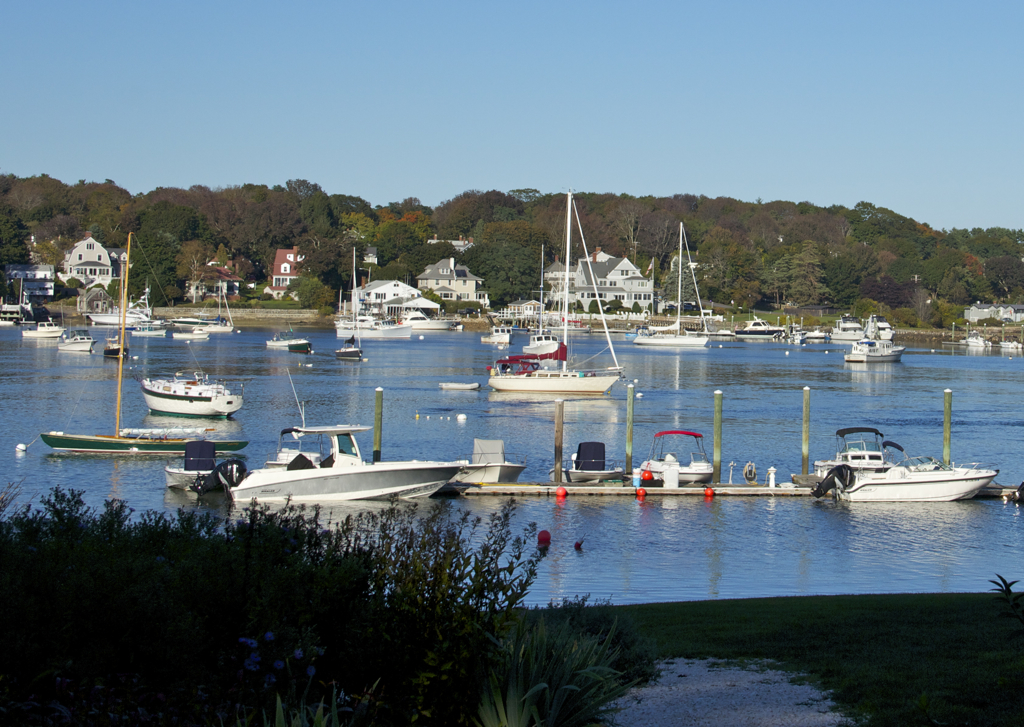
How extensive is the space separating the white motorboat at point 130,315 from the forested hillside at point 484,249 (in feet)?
24.5

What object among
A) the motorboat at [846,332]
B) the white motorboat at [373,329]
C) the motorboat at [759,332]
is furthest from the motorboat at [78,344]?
the motorboat at [846,332]

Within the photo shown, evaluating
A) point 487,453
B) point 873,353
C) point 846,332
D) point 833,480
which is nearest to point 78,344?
point 487,453

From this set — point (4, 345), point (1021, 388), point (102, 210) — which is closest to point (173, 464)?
point (1021, 388)

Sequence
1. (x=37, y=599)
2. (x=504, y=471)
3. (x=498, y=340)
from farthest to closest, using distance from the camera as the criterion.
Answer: (x=498, y=340) < (x=504, y=471) < (x=37, y=599)

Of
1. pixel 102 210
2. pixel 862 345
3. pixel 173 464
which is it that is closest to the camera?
pixel 173 464

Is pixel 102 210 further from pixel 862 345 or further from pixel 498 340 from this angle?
pixel 862 345

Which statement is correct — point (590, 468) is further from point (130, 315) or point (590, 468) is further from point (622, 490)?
point (130, 315)

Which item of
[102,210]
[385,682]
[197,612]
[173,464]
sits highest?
[102,210]

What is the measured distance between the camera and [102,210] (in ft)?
593

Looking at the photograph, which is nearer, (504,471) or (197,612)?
(197,612)

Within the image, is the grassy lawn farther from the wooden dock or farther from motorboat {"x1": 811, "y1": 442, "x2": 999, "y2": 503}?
motorboat {"x1": 811, "y1": 442, "x2": 999, "y2": 503}

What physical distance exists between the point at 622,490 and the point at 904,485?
845 centimetres

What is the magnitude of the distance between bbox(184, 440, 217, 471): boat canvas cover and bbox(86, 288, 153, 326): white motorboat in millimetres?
111664

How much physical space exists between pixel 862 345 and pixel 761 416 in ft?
175
